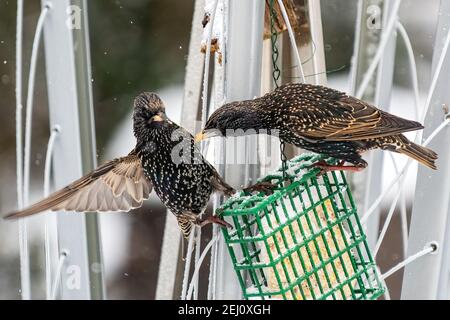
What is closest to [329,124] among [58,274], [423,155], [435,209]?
[423,155]

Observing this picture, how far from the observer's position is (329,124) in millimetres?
2852

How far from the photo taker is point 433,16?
6387 mm

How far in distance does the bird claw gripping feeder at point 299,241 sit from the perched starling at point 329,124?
0.30 ft

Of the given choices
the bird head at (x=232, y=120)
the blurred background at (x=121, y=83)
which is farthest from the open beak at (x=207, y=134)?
the blurred background at (x=121, y=83)

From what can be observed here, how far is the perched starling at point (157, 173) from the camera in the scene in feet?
9.59

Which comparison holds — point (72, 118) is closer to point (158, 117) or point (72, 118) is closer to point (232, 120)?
point (158, 117)

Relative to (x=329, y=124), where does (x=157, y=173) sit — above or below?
below

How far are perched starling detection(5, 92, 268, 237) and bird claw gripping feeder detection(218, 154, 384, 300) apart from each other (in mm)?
205

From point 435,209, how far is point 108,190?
97 cm

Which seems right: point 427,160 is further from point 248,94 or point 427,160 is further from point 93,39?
point 93,39

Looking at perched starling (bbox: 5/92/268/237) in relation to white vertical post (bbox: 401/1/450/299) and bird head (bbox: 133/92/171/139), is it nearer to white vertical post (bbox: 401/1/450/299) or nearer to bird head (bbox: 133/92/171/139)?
bird head (bbox: 133/92/171/139)

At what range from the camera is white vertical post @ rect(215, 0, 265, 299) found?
260 cm

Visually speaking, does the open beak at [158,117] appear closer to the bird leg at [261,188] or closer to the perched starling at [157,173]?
the perched starling at [157,173]

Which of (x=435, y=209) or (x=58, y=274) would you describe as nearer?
(x=58, y=274)
